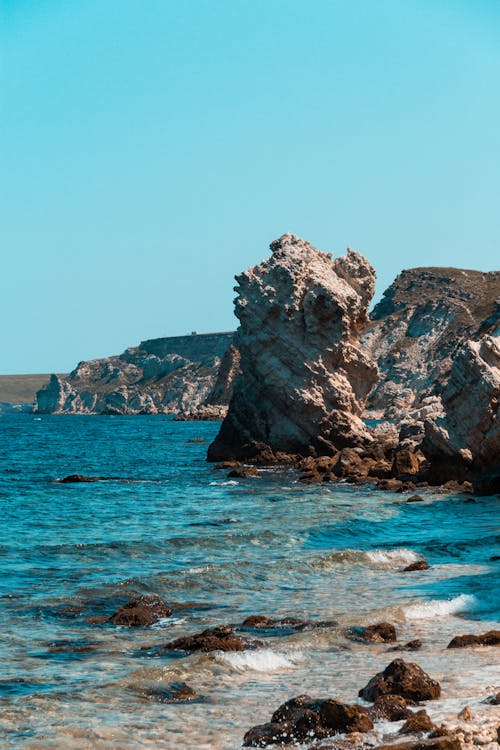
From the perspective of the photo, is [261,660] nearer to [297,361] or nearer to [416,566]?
[416,566]

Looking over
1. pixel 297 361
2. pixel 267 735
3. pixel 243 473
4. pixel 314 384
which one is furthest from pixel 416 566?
pixel 297 361

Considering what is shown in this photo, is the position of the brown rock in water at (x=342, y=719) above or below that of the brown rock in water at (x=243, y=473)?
above

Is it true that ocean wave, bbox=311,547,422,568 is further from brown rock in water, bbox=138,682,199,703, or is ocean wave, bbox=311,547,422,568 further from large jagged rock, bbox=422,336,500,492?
large jagged rock, bbox=422,336,500,492

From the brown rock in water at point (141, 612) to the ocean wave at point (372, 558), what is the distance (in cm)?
600

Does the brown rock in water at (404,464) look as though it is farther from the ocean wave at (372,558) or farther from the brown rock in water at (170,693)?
the brown rock in water at (170,693)

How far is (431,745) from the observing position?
32.8 ft

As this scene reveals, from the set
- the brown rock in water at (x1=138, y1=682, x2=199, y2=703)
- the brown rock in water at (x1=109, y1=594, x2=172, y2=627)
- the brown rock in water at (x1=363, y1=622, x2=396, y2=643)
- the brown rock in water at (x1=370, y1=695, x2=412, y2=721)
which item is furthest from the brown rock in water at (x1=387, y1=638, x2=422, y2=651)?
the brown rock in water at (x1=109, y1=594, x2=172, y2=627)

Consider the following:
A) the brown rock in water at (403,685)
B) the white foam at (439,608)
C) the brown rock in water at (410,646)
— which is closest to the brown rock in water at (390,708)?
the brown rock in water at (403,685)

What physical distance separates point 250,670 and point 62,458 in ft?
191

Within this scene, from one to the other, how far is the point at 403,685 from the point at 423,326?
163322 mm

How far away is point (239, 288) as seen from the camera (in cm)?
5909

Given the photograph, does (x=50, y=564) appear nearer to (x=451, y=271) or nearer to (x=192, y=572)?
(x=192, y=572)

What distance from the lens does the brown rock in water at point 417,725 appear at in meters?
10.9

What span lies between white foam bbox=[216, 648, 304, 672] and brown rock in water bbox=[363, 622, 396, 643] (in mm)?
1517
